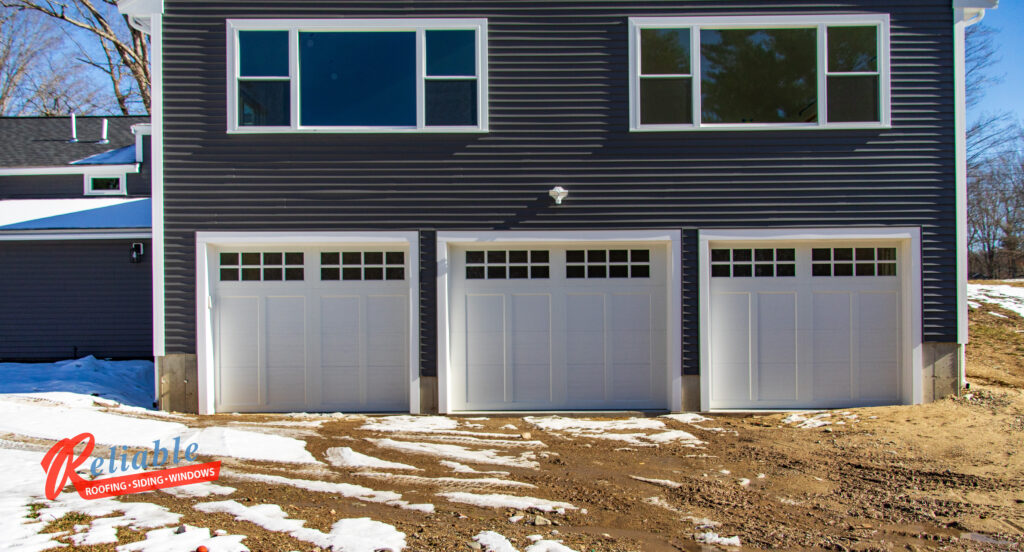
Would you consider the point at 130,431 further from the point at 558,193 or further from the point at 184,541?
the point at 558,193

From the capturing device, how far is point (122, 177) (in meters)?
13.9

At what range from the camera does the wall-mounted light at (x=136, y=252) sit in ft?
38.7

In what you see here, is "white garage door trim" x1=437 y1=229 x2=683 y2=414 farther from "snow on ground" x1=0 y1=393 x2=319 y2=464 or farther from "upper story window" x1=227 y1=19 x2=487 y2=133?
"snow on ground" x1=0 y1=393 x2=319 y2=464

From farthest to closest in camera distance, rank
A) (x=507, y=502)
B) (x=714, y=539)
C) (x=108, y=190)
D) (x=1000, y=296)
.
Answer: (x=108, y=190) → (x=1000, y=296) → (x=507, y=502) → (x=714, y=539)

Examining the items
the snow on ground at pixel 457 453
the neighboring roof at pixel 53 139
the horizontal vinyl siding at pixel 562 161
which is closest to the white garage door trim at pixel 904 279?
the horizontal vinyl siding at pixel 562 161

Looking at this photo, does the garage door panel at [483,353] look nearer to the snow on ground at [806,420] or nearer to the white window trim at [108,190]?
the snow on ground at [806,420]

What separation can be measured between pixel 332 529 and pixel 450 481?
1.39 metres

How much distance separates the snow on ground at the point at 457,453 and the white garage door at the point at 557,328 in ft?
5.81

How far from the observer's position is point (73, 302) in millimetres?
11922

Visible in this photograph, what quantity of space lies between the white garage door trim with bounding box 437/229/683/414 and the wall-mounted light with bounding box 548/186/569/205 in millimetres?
414

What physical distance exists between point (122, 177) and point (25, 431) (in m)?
8.91

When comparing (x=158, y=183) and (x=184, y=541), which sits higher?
(x=158, y=183)

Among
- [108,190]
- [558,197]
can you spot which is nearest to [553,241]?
[558,197]

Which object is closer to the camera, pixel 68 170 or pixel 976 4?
pixel 976 4
